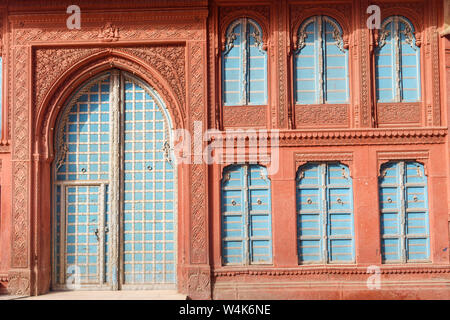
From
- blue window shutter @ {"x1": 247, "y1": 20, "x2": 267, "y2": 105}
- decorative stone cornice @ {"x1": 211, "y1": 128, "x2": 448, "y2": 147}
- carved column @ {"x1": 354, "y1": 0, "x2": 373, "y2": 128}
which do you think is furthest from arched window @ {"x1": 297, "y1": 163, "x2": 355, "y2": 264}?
blue window shutter @ {"x1": 247, "y1": 20, "x2": 267, "y2": 105}

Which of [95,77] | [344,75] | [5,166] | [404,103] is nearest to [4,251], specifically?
[5,166]

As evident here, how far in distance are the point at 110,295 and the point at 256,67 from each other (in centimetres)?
474

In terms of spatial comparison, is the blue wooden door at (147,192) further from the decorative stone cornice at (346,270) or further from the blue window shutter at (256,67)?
the blue window shutter at (256,67)

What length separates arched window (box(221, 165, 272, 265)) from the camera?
9789 mm

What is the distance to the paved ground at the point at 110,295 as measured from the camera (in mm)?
9305

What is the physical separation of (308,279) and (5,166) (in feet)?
18.8

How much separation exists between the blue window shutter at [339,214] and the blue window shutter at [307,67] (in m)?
1.31

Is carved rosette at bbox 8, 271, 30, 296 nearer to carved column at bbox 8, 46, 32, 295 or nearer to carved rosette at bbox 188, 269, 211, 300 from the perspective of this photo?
carved column at bbox 8, 46, 32, 295

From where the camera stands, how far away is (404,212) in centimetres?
973

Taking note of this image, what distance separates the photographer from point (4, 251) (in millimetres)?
9852

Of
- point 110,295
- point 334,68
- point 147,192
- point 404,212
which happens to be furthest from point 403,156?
point 110,295

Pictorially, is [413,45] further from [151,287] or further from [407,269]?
[151,287]

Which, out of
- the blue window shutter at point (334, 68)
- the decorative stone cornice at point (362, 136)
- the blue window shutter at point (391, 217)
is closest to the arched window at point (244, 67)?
the decorative stone cornice at point (362, 136)

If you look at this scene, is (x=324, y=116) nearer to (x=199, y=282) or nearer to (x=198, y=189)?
(x=198, y=189)
